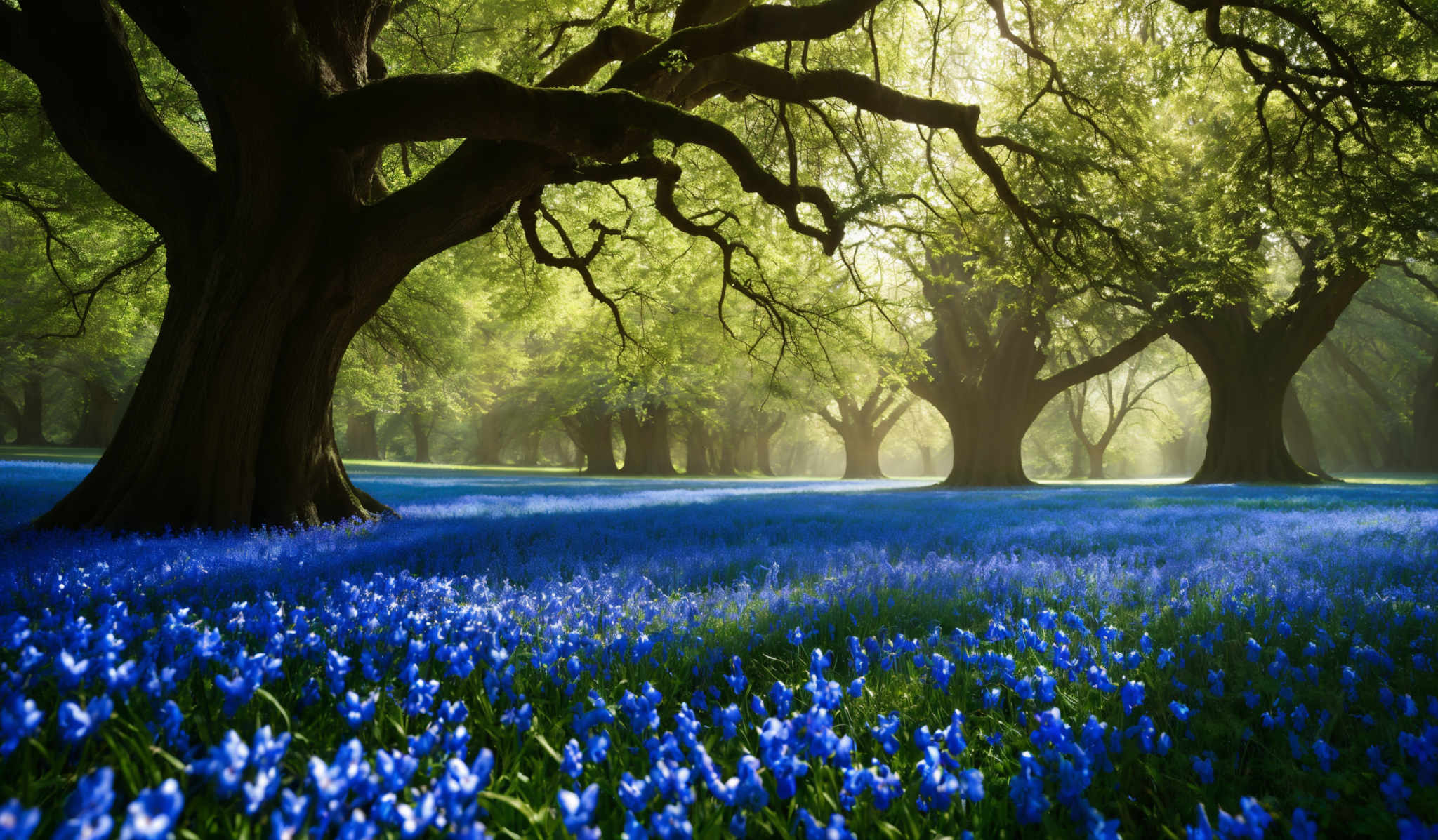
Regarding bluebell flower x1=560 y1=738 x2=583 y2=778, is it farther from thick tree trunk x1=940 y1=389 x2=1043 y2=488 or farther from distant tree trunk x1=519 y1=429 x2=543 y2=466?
distant tree trunk x1=519 y1=429 x2=543 y2=466

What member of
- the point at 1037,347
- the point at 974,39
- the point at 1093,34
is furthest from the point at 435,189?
the point at 1037,347

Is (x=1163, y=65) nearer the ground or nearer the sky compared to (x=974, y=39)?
nearer the ground

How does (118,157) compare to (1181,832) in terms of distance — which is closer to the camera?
(1181,832)

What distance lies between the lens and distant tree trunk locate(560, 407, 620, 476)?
141 ft

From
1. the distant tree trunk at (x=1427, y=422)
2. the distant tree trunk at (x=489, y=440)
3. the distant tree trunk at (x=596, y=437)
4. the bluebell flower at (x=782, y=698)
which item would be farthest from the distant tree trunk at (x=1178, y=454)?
the bluebell flower at (x=782, y=698)

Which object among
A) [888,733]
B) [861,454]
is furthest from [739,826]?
[861,454]

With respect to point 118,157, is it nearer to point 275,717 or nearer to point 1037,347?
point 275,717

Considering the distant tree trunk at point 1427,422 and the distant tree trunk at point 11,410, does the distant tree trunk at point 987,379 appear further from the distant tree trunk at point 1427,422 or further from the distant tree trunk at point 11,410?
Answer: the distant tree trunk at point 11,410

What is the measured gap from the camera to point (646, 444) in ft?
143

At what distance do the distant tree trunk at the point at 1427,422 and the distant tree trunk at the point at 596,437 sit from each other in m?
47.4

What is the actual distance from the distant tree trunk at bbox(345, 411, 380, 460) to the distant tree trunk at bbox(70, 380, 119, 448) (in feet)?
46.6

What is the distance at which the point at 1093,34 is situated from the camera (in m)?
11.8

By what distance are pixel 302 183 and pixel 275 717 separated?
21.5ft

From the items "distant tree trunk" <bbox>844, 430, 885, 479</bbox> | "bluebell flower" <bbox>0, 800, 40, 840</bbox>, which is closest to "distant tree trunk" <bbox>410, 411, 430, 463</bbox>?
"distant tree trunk" <bbox>844, 430, 885, 479</bbox>
